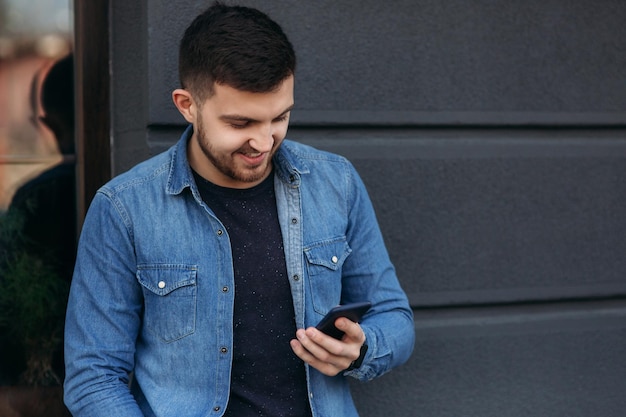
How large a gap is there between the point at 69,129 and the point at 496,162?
5.66ft

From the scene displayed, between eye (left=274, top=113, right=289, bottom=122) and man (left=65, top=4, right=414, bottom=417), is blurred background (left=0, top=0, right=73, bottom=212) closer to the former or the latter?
man (left=65, top=4, right=414, bottom=417)

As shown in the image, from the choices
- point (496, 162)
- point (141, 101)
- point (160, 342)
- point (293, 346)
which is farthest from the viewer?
point (496, 162)

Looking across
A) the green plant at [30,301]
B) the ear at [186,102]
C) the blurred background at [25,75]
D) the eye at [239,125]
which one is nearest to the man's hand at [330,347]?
the eye at [239,125]

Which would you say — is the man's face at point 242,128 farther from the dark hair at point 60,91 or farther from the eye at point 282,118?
the dark hair at point 60,91

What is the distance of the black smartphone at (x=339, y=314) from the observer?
2268 millimetres

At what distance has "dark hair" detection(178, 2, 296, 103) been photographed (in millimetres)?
2369

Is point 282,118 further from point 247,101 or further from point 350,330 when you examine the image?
point 350,330

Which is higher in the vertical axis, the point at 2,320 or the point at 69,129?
the point at 69,129

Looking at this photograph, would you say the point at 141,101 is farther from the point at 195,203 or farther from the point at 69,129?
the point at 195,203

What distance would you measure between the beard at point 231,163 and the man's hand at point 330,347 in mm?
463

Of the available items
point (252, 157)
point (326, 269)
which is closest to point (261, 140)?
point (252, 157)

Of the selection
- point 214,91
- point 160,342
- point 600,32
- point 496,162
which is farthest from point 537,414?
point 214,91

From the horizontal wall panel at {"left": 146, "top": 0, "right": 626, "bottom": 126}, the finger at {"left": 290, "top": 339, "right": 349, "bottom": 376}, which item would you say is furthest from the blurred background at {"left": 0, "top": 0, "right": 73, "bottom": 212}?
the finger at {"left": 290, "top": 339, "right": 349, "bottom": 376}

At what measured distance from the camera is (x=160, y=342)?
2508mm
